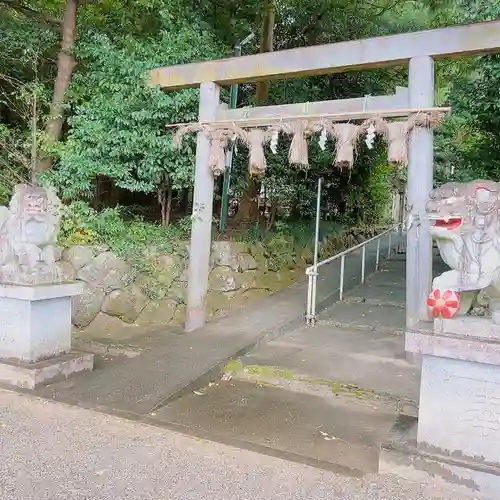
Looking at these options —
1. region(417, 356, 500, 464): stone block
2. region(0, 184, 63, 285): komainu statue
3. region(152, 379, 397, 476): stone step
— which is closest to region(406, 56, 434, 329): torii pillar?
region(152, 379, 397, 476): stone step

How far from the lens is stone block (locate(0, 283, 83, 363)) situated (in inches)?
197

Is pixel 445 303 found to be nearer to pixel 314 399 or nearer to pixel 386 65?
pixel 314 399

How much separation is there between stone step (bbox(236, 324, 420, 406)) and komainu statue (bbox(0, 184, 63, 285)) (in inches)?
93.1

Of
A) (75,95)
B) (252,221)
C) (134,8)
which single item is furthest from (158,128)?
(252,221)

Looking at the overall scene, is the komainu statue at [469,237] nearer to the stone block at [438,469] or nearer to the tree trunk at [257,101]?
the stone block at [438,469]

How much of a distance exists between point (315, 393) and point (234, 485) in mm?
1858

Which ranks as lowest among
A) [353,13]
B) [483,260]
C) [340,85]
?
[483,260]

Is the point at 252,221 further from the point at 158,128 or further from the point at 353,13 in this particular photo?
the point at 353,13

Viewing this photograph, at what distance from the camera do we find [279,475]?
334 centimetres

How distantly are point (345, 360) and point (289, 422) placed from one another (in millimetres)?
1570

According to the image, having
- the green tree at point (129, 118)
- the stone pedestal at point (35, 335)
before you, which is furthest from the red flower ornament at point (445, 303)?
the green tree at point (129, 118)

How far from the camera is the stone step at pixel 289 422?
3705 mm

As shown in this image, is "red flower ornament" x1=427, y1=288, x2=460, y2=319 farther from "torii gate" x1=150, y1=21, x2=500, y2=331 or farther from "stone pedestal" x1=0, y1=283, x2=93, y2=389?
"stone pedestal" x1=0, y1=283, x2=93, y2=389

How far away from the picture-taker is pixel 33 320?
5.02 m
